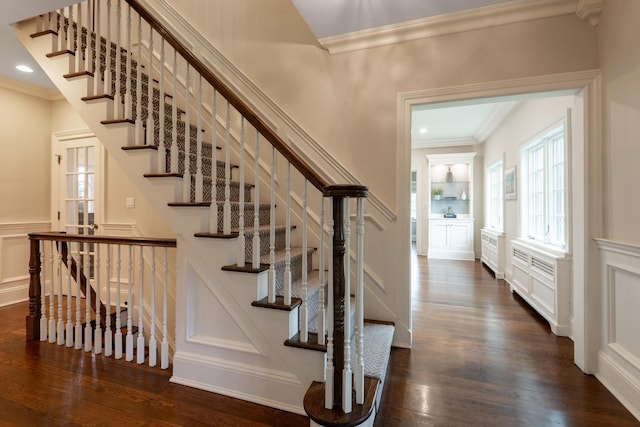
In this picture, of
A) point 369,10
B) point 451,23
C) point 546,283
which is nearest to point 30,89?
point 369,10

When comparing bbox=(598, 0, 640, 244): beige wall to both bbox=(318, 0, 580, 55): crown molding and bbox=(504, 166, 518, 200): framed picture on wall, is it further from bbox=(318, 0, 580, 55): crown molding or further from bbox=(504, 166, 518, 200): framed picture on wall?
bbox=(504, 166, 518, 200): framed picture on wall

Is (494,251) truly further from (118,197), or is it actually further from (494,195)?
(118,197)

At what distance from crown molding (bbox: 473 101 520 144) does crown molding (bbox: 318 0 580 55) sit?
2.10 m

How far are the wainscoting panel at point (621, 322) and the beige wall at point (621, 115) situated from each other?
12 cm

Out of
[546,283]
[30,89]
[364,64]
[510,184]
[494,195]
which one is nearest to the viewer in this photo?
[364,64]

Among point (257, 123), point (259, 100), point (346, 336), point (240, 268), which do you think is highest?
point (259, 100)

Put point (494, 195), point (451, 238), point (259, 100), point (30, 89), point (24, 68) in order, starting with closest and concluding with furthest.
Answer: point (259, 100) < point (24, 68) < point (30, 89) < point (494, 195) < point (451, 238)

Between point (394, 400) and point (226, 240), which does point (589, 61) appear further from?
point (226, 240)

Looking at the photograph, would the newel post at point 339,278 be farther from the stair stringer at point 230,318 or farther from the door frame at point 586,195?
the door frame at point 586,195

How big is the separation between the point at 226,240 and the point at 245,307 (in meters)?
0.44

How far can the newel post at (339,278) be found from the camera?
4.49ft

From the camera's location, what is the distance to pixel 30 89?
12.4ft

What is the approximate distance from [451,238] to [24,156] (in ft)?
24.8

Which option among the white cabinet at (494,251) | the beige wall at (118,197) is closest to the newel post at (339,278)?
the beige wall at (118,197)
